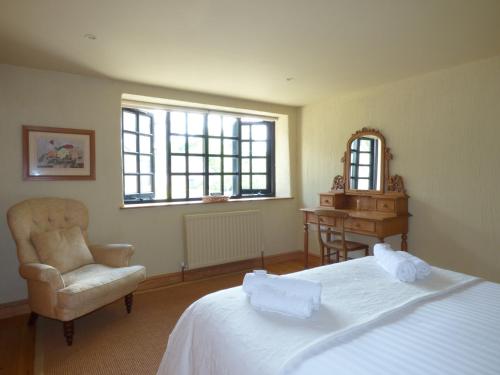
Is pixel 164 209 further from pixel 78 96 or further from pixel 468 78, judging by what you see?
pixel 468 78

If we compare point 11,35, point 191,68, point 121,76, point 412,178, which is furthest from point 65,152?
point 412,178

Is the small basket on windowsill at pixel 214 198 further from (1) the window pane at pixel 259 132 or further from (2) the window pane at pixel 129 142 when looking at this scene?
(1) the window pane at pixel 259 132

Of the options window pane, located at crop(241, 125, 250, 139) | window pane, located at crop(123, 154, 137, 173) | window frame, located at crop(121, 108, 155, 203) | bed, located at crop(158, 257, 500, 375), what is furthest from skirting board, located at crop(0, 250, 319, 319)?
bed, located at crop(158, 257, 500, 375)

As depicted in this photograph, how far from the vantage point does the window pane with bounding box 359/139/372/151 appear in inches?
143

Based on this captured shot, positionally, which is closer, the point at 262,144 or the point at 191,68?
the point at 191,68

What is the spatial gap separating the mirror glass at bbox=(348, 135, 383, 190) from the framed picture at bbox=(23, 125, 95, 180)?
2.86 metres

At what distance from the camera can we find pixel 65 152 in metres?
3.03

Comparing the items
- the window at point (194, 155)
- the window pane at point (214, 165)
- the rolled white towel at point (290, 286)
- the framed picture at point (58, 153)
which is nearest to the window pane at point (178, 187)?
the window at point (194, 155)

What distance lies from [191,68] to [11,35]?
4.31 ft

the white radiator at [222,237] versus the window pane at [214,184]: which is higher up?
the window pane at [214,184]

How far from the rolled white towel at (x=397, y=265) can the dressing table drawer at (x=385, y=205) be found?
1.41m

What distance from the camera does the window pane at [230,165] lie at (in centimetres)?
436

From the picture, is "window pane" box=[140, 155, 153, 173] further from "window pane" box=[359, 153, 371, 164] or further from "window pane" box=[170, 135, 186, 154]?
"window pane" box=[359, 153, 371, 164]

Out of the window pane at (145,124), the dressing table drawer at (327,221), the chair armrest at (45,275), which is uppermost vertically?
the window pane at (145,124)
